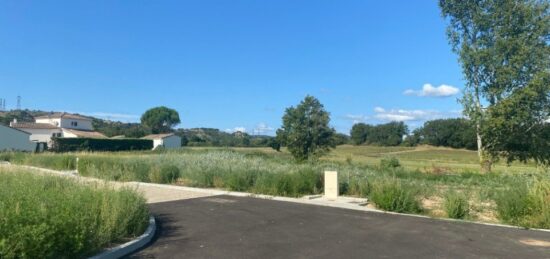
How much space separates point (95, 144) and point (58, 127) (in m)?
27.0

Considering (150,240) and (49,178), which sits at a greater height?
(49,178)

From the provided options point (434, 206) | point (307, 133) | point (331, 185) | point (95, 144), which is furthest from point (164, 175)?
point (95, 144)

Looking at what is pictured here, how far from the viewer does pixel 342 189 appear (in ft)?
53.4

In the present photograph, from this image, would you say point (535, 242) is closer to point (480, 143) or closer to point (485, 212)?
point (485, 212)

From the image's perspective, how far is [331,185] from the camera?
1499 cm

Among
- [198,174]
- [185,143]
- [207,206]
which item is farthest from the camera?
[185,143]

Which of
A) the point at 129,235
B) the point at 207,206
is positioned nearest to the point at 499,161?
the point at 207,206

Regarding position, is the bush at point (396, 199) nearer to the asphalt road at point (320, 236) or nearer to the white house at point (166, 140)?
the asphalt road at point (320, 236)

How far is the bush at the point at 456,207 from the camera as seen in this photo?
1187 cm

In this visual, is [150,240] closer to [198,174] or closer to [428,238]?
[428,238]

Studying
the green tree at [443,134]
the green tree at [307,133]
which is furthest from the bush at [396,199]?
the green tree at [443,134]

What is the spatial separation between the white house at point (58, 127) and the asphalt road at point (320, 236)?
78.7 meters

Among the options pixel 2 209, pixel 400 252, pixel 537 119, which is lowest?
pixel 400 252

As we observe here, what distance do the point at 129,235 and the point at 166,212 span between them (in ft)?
12.1
